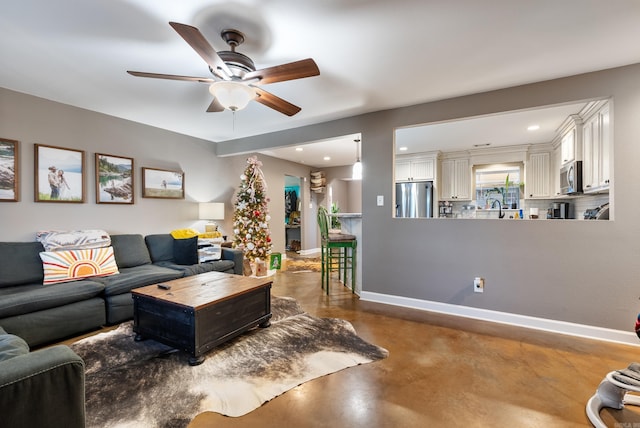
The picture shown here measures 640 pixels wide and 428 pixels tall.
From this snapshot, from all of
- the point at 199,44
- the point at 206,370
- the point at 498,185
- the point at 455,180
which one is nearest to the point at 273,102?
the point at 199,44

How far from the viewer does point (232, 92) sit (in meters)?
1.98

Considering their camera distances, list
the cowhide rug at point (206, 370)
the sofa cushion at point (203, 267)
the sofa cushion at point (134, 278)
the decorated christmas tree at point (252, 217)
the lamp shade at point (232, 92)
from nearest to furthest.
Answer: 1. the cowhide rug at point (206, 370)
2. the lamp shade at point (232, 92)
3. the sofa cushion at point (134, 278)
4. the sofa cushion at point (203, 267)
5. the decorated christmas tree at point (252, 217)

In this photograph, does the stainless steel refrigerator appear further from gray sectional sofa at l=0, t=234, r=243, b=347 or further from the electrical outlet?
gray sectional sofa at l=0, t=234, r=243, b=347

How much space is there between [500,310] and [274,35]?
11.0 ft

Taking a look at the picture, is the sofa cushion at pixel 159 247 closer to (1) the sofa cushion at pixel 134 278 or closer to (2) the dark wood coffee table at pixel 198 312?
(1) the sofa cushion at pixel 134 278

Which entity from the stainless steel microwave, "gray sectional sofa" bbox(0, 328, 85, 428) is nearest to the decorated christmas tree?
"gray sectional sofa" bbox(0, 328, 85, 428)

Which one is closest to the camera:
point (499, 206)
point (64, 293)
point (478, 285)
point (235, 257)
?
point (64, 293)

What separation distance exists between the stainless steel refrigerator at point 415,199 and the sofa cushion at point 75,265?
4868mm

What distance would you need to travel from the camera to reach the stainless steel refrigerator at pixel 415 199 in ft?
18.3

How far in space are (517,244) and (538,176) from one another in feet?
10.1

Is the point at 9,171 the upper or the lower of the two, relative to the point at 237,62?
lower

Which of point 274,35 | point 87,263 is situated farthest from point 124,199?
point 274,35

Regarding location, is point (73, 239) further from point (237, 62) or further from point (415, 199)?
point (415, 199)

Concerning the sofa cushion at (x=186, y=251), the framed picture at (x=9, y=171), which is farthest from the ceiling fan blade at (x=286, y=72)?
the framed picture at (x=9, y=171)
